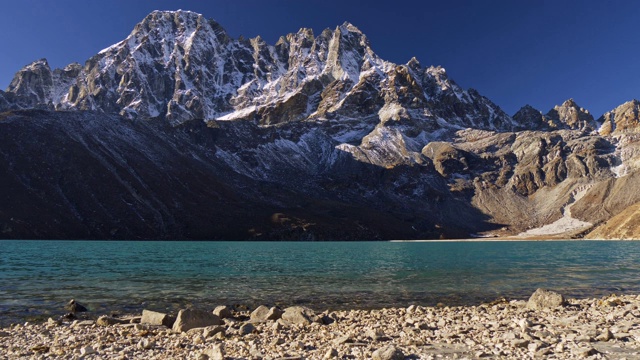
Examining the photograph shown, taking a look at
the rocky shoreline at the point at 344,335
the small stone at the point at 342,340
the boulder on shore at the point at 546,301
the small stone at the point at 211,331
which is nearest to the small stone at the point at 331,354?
the rocky shoreline at the point at 344,335

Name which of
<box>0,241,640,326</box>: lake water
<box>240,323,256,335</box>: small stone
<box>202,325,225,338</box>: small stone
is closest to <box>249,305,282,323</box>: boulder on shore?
<box>240,323,256,335</box>: small stone

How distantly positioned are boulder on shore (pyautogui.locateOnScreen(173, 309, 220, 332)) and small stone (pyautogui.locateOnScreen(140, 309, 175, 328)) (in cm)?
112

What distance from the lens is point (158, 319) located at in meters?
24.5

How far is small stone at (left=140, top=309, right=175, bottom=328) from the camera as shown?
79.8ft

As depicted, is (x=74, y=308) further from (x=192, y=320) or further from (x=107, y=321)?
(x=192, y=320)

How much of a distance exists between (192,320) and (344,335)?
8.37 meters

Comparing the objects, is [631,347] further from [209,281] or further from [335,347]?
[209,281]

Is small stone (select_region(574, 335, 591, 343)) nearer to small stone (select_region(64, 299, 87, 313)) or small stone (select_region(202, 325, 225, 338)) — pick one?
small stone (select_region(202, 325, 225, 338))

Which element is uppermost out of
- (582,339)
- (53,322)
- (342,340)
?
(582,339)

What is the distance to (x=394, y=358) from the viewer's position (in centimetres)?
1559

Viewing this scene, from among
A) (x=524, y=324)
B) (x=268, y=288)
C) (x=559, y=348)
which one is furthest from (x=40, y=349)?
(x=268, y=288)

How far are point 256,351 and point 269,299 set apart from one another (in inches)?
736

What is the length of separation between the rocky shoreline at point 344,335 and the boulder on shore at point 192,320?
0.05m

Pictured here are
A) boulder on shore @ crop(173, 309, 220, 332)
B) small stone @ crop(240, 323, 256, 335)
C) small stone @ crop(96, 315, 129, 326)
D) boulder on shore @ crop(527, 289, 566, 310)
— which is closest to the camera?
small stone @ crop(240, 323, 256, 335)
